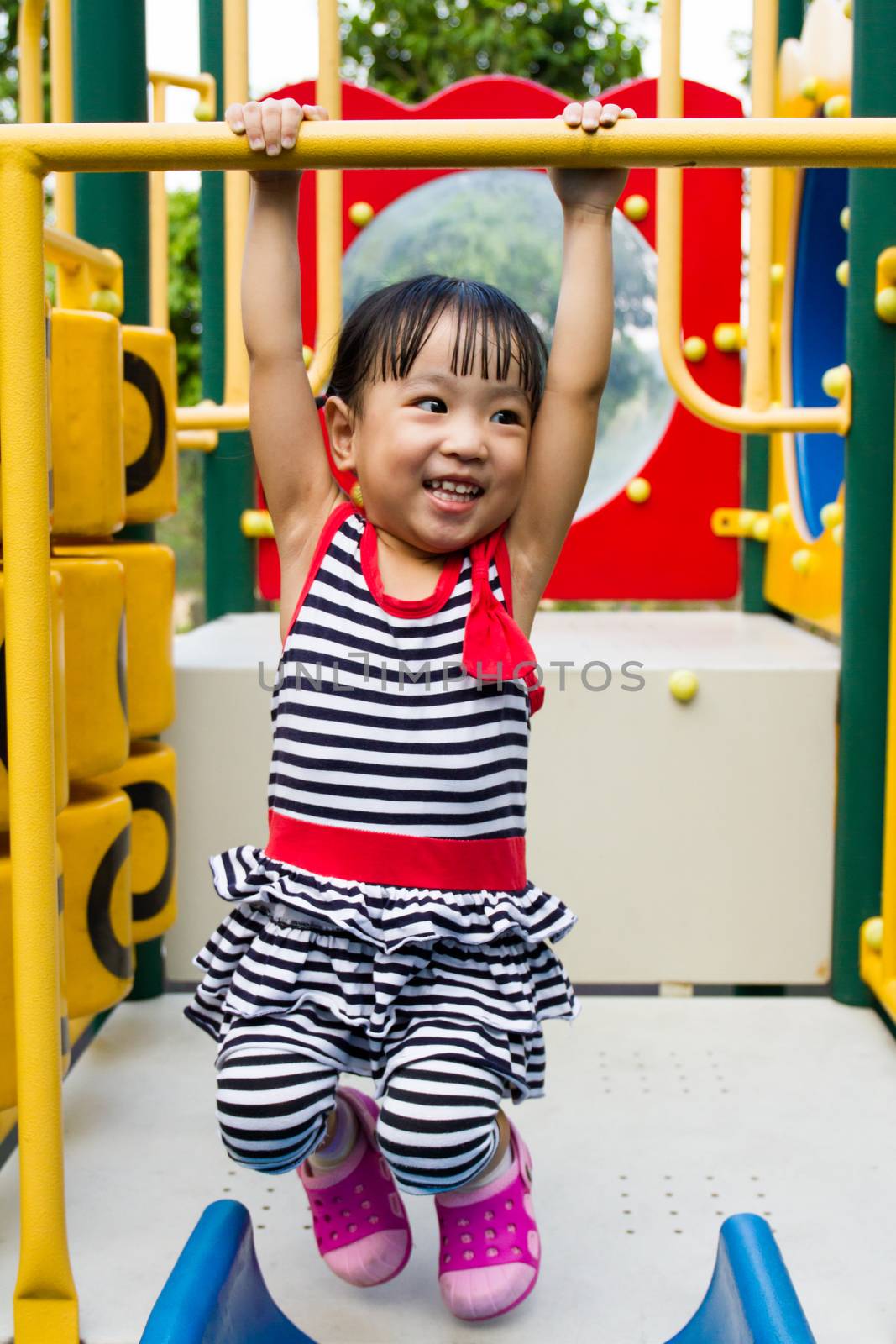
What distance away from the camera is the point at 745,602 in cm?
286

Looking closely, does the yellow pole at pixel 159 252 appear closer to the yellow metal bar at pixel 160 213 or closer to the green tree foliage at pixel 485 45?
the yellow metal bar at pixel 160 213

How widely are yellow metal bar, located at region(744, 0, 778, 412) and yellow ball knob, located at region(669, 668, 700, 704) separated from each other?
36 centimetres

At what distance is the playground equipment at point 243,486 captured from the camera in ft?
3.37

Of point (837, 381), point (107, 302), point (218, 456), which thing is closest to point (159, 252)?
point (107, 302)

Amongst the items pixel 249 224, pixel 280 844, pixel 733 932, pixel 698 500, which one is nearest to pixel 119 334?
pixel 249 224

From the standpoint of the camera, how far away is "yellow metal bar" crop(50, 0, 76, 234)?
192cm

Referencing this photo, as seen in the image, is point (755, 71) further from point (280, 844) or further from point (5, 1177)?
point (5, 1177)

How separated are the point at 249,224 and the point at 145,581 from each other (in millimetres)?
694

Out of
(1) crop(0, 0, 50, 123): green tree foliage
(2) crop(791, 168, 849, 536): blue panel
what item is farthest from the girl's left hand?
(1) crop(0, 0, 50, 123): green tree foliage

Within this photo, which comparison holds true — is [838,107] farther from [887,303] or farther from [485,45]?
[485,45]

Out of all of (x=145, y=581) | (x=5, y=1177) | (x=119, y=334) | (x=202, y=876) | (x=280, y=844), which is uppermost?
(x=119, y=334)

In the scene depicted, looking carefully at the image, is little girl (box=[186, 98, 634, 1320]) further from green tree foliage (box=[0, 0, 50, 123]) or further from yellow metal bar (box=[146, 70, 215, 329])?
green tree foliage (box=[0, 0, 50, 123])

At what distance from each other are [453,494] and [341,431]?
0.13 m

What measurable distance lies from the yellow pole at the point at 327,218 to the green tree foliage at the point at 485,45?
511cm
